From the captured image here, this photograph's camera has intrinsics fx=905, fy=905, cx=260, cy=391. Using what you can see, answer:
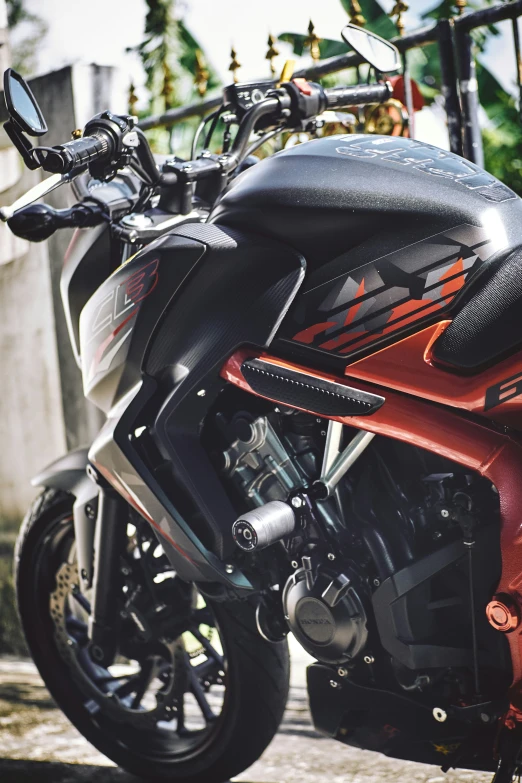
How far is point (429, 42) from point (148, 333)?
1.69m

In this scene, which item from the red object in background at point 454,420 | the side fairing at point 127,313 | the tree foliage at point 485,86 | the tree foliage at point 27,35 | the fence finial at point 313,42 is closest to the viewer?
the red object in background at point 454,420

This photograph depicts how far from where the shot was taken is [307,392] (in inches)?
63.2

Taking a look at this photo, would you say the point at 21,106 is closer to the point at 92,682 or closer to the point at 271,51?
the point at 92,682

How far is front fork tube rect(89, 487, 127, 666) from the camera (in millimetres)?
2059

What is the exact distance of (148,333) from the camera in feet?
5.99

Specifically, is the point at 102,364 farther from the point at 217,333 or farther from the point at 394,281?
the point at 394,281

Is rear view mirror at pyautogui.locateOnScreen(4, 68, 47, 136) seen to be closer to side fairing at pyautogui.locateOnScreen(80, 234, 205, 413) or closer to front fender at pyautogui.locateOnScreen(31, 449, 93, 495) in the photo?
side fairing at pyautogui.locateOnScreen(80, 234, 205, 413)

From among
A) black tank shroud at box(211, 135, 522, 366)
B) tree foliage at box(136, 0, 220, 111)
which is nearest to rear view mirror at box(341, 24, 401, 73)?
black tank shroud at box(211, 135, 522, 366)

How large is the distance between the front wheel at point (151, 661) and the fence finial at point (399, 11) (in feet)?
6.63

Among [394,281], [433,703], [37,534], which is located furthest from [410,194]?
[37,534]

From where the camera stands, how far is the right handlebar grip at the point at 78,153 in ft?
5.52

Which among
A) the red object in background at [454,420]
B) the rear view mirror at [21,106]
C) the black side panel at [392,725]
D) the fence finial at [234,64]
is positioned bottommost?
the black side panel at [392,725]

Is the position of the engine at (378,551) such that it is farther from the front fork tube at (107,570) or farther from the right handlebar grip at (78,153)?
the right handlebar grip at (78,153)

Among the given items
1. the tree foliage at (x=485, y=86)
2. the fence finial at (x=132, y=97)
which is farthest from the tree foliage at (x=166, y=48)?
the fence finial at (x=132, y=97)
